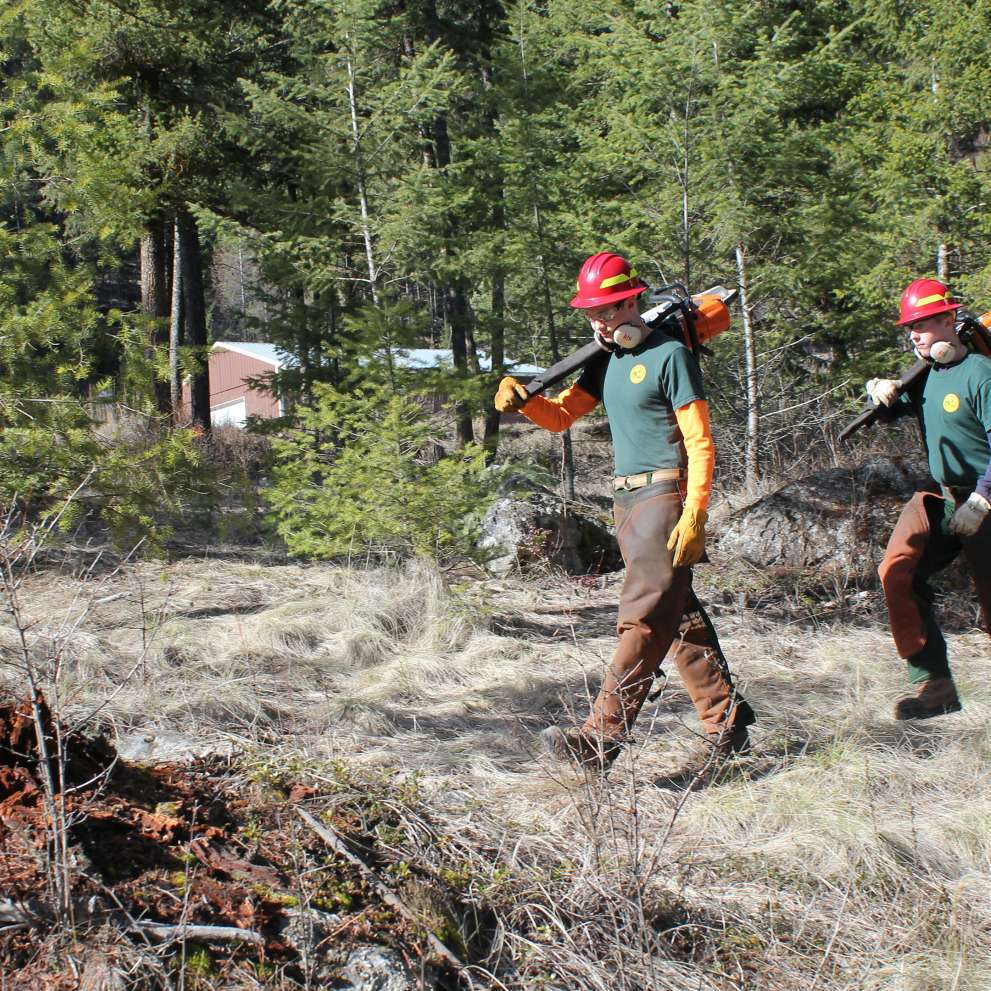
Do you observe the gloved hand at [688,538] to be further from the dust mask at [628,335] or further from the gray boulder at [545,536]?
the gray boulder at [545,536]

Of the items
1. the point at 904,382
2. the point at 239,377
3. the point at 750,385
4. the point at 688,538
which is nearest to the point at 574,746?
the point at 688,538

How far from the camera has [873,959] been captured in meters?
2.83

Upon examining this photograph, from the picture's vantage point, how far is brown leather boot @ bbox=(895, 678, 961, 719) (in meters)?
5.04

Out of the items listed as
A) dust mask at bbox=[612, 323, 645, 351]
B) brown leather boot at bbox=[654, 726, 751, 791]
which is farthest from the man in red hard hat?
dust mask at bbox=[612, 323, 645, 351]

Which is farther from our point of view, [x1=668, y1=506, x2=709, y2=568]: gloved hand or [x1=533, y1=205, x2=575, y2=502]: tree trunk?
[x1=533, y1=205, x2=575, y2=502]: tree trunk

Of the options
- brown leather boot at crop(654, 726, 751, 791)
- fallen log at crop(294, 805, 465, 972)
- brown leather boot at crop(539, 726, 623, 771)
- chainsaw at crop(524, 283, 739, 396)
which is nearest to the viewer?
fallen log at crop(294, 805, 465, 972)

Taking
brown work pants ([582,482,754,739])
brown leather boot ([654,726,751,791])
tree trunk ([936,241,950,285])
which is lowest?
brown leather boot ([654,726,751,791])

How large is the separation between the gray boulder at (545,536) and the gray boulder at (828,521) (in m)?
1.56

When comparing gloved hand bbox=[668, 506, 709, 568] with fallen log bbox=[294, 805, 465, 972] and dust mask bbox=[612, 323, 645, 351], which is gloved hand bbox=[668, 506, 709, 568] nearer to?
dust mask bbox=[612, 323, 645, 351]

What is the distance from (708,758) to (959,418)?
6.91ft

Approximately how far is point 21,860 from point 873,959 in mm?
2371

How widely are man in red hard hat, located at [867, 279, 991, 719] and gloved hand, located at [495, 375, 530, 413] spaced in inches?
72.6

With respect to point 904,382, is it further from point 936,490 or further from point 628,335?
point 628,335

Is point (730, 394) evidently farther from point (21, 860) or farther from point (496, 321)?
point (21, 860)
